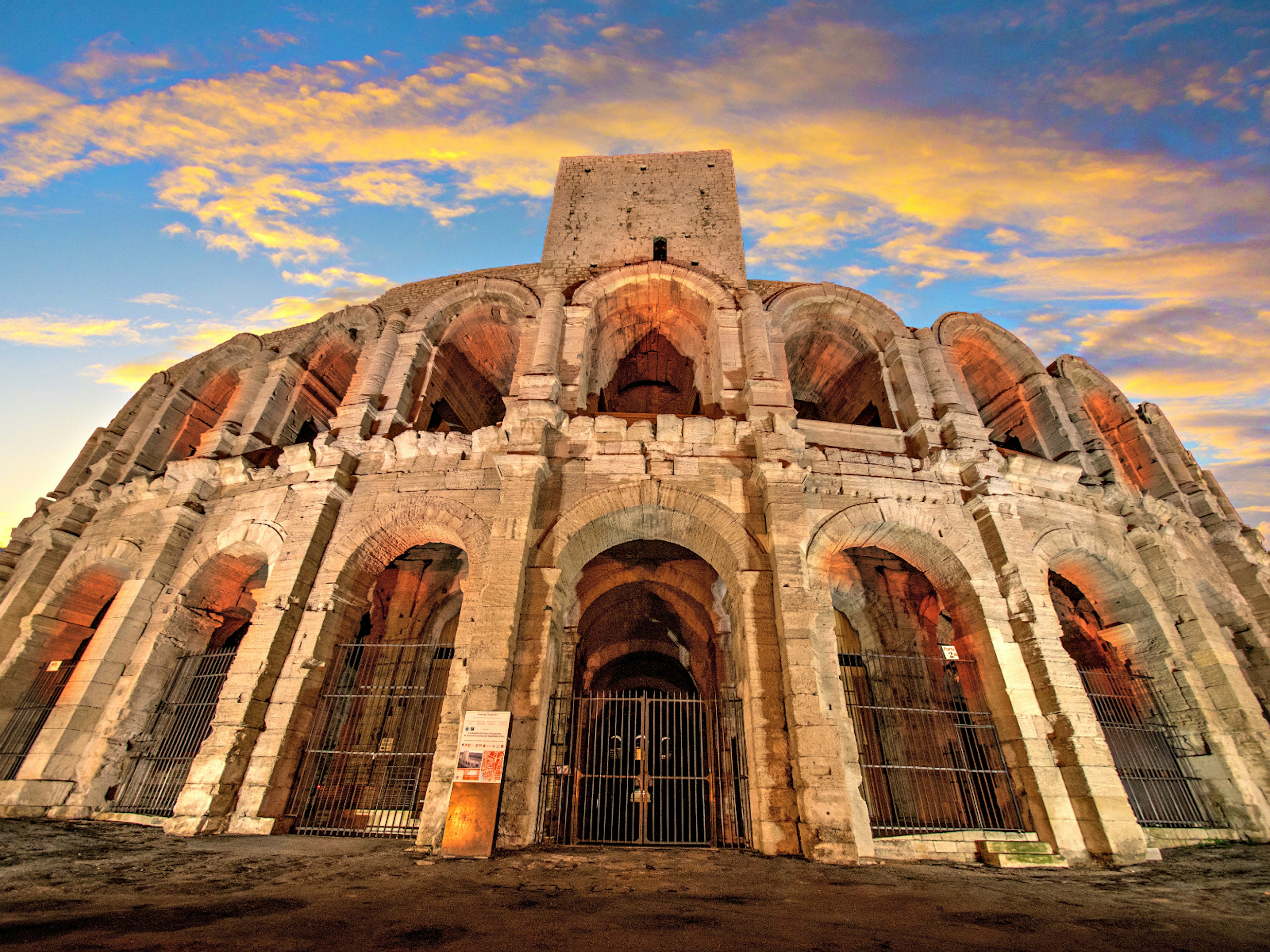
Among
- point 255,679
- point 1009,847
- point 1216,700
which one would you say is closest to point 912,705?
point 1009,847

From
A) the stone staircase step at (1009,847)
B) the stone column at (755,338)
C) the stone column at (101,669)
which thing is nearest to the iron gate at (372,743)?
the stone column at (101,669)

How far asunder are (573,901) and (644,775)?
4110 mm

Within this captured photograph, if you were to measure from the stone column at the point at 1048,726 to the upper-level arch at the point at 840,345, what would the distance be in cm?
346

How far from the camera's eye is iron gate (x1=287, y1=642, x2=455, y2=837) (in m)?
7.52

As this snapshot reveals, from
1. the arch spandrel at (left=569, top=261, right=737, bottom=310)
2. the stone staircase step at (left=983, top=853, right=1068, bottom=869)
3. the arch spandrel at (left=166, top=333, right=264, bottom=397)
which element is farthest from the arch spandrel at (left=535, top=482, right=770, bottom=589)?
the arch spandrel at (left=166, top=333, right=264, bottom=397)

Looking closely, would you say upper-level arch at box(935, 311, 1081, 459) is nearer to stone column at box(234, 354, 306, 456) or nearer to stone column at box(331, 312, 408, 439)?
stone column at box(331, 312, 408, 439)

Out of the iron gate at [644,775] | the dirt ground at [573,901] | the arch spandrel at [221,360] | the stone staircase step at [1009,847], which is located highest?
the arch spandrel at [221,360]

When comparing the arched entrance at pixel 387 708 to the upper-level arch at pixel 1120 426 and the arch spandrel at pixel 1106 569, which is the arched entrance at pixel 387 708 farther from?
the upper-level arch at pixel 1120 426

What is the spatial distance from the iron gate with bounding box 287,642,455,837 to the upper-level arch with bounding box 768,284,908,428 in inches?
358

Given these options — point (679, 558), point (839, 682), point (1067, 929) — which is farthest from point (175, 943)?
point (679, 558)

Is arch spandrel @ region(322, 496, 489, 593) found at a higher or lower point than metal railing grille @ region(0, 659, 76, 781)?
higher

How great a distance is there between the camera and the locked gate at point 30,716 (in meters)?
8.54

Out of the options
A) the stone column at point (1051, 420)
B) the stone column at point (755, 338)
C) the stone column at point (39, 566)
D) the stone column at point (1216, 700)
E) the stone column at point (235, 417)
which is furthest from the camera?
the stone column at point (1051, 420)

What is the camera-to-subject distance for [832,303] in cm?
1206
